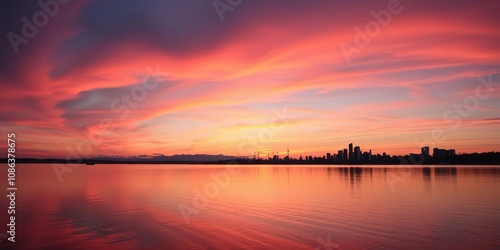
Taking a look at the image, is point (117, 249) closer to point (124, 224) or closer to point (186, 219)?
point (124, 224)

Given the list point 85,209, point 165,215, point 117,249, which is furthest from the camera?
point 85,209

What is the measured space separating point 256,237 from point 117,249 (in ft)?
25.0

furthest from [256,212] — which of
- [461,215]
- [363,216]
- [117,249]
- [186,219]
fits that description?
[461,215]

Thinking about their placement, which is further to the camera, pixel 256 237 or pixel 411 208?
pixel 411 208

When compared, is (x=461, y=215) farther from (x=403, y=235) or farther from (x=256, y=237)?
(x=256, y=237)

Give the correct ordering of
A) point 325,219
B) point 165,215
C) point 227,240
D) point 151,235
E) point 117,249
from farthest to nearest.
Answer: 1. point 165,215
2. point 325,219
3. point 151,235
4. point 227,240
5. point 117,249

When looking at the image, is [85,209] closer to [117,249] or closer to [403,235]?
[117,249]

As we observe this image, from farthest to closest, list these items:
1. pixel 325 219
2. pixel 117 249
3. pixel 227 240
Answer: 1. pixel 325 219
2. pixel 227 240
3. pixel 117 249

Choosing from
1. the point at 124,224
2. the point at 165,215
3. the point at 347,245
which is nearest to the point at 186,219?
the point at 165,215

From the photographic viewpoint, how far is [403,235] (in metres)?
21.0

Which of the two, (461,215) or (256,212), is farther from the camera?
(256,212)

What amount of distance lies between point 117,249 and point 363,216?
18.5m

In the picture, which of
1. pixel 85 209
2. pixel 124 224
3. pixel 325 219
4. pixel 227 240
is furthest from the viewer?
pixel 85 209

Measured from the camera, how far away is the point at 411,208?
32.1 meters
